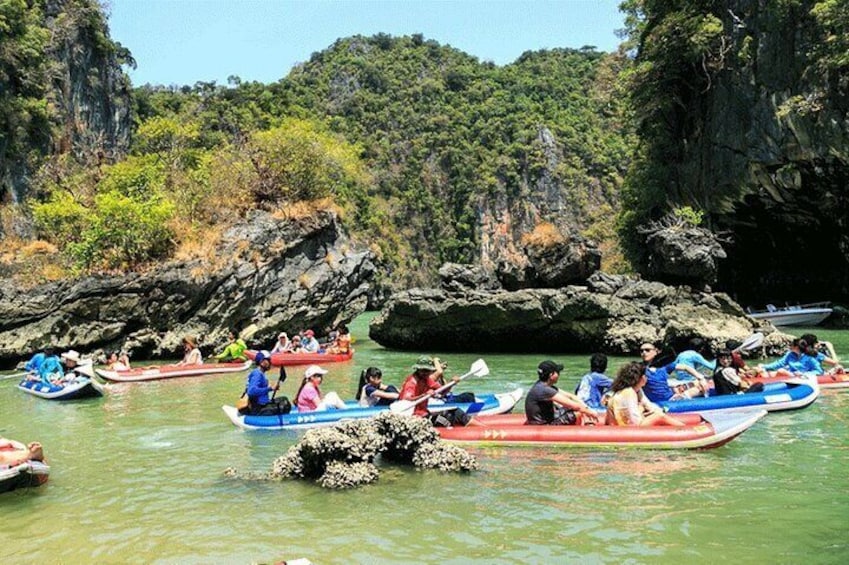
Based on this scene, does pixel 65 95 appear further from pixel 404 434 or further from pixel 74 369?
pixel 404 434

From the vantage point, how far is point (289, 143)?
24.8 meters

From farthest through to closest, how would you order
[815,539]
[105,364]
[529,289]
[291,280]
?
[291,280] → [529,289] → [105,364] → [815,539]

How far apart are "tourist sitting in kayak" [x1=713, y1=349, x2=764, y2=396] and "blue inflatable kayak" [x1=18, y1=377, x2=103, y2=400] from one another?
11511 millimetres

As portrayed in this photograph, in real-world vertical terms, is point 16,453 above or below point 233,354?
below

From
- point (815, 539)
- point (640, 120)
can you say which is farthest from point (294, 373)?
point (640, 120)

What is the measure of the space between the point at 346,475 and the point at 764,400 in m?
6.81

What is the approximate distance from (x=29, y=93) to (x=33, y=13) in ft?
15.7

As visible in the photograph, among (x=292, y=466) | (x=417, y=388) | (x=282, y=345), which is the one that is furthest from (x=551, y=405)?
(x=282, y=345)

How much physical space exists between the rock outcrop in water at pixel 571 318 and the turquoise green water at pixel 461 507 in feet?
29.9

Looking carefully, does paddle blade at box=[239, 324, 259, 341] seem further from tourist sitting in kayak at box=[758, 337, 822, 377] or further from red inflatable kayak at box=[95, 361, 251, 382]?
tourist sitting in kayak at box=[758, 337, 822, 377]

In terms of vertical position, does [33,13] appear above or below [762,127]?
above

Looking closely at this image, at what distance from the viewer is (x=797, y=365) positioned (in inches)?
500

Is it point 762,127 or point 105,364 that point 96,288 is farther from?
point 762,127

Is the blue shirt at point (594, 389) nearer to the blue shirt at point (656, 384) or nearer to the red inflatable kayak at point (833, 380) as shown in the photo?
the blue shirt at point (656, 384)
